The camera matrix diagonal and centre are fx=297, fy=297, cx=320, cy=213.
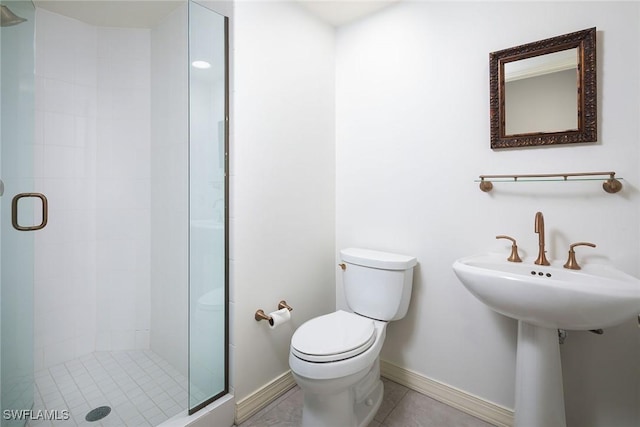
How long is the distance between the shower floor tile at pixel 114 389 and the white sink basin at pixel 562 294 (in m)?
1.50

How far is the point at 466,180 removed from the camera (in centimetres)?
156

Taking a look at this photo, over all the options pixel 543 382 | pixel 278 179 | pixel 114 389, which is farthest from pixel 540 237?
pixel 114 389

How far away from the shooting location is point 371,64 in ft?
6.15

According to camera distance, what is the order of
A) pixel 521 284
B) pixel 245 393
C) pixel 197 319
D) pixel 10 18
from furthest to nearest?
1. pixel 245 393
2. pixel 197 319
3. pixel 10 18
4. pixel 521 284

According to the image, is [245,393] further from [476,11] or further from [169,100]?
[476,11]

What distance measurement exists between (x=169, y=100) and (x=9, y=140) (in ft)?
2.96

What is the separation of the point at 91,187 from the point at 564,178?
8.87ft

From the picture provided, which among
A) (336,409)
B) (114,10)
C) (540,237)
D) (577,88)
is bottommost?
(336,409)

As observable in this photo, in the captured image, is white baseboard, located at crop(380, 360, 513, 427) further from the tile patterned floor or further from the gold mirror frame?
the gold mirror frame

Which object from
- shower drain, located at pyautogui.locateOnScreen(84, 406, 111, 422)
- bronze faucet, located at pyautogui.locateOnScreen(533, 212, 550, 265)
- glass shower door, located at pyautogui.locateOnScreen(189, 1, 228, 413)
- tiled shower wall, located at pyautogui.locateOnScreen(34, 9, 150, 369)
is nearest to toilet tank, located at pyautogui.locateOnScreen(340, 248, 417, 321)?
bronze faucet, located at pyautogui.locateOnScreen(533, 212, 550, 265)

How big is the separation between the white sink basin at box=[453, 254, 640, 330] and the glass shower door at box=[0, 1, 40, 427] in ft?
5.99

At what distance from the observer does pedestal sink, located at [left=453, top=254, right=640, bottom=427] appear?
37.2 inches

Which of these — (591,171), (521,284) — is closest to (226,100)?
→ (521,284)

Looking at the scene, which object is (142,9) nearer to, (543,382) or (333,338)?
(333,338)
